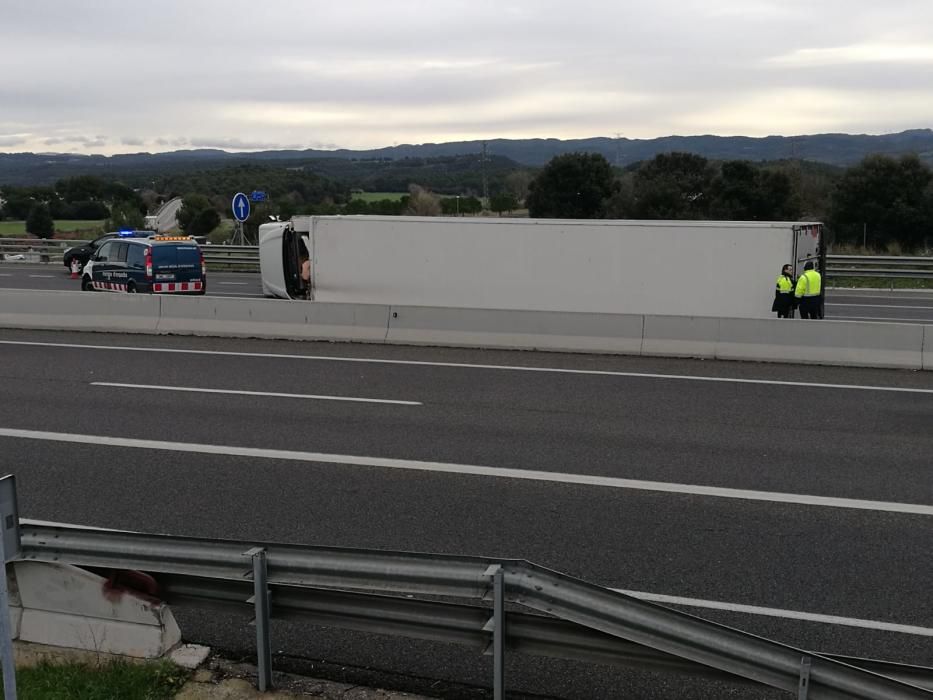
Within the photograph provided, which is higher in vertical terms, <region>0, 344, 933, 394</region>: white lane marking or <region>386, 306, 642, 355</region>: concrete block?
<region>386, 306, 642, 355</region>: concrete block

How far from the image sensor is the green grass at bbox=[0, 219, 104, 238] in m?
63.2

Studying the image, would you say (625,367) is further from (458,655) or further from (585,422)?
(458,655)

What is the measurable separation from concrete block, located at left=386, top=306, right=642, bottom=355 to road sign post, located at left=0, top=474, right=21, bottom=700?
43.2 ft

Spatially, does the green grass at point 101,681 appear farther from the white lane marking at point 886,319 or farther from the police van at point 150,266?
the police van at point 150,266

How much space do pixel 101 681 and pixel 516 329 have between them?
505 inches

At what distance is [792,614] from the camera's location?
6.55m

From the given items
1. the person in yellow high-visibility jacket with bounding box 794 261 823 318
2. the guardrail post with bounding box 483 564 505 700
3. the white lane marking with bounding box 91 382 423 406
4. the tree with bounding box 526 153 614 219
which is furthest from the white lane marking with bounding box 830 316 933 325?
the tree with bounding box 526 153 614 219

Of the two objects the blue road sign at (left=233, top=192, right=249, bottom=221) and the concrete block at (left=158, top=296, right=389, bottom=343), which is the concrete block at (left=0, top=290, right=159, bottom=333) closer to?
the concrete block at (left=158, top=296, right=389, bottom=343)

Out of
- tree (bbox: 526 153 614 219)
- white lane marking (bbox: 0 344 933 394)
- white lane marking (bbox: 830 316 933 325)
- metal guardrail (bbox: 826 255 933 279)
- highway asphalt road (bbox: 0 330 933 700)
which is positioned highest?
tree (bbox: 526 153 614 219)

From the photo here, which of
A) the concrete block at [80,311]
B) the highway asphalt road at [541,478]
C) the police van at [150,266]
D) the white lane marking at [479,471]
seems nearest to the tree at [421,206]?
the police van at [150,266]

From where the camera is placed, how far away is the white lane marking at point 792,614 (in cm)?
634

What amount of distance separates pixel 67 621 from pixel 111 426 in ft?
21.6

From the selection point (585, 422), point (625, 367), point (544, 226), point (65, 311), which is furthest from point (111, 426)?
point (544, 226)

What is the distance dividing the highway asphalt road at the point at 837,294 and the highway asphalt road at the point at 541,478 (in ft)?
36.1
